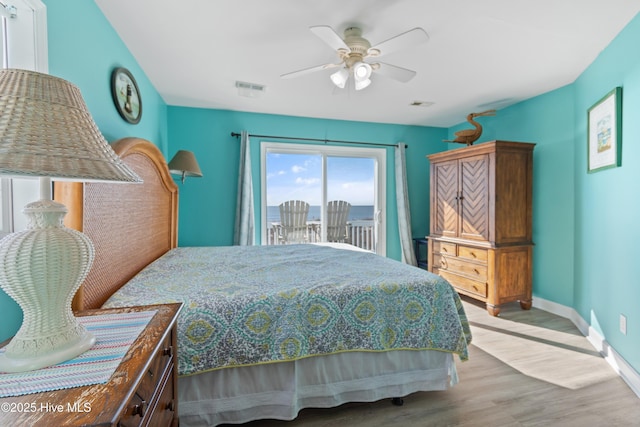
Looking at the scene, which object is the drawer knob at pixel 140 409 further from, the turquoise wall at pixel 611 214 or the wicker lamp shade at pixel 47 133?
the turquoise wall at pixel 611 214

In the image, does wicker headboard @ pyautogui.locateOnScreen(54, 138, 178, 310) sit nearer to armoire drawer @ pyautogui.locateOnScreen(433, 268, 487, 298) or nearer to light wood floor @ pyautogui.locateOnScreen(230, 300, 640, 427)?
light wood floor @ pyautogui.locateOnScreen(230, 300, 640, 427)

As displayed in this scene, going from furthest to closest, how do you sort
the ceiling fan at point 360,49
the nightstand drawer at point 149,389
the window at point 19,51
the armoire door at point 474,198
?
1. the armoire door at point 474,198
2. the ceiling fan at point 360,49
3. the window at point 19,51
4. the nightstand drawer at point 149,389

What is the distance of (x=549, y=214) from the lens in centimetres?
317

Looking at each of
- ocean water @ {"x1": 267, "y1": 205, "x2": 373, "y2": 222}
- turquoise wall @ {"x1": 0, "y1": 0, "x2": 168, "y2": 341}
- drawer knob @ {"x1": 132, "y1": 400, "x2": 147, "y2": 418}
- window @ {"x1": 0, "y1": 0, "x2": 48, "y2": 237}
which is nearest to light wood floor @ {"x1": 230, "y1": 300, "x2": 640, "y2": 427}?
drawer knob @ {"x1": 132, "y1": 400, "x2": 147, "y2": 418}

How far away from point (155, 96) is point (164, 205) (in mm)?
1203

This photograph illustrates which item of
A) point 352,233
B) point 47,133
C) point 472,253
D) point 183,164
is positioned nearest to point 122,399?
point 47,133

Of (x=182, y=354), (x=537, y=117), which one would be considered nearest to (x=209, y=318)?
(x=182, y=354)

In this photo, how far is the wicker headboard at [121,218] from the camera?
4.27ft

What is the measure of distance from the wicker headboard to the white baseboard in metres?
3.14

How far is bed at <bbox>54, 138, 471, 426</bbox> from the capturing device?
1350mm

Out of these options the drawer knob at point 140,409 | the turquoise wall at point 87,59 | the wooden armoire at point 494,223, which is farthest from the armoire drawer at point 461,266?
the turquoise wall at point 87,59

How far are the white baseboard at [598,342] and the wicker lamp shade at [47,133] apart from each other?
2976mm

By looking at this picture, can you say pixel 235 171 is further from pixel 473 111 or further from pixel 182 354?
pixel 473 111

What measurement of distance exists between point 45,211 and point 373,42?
225cm
